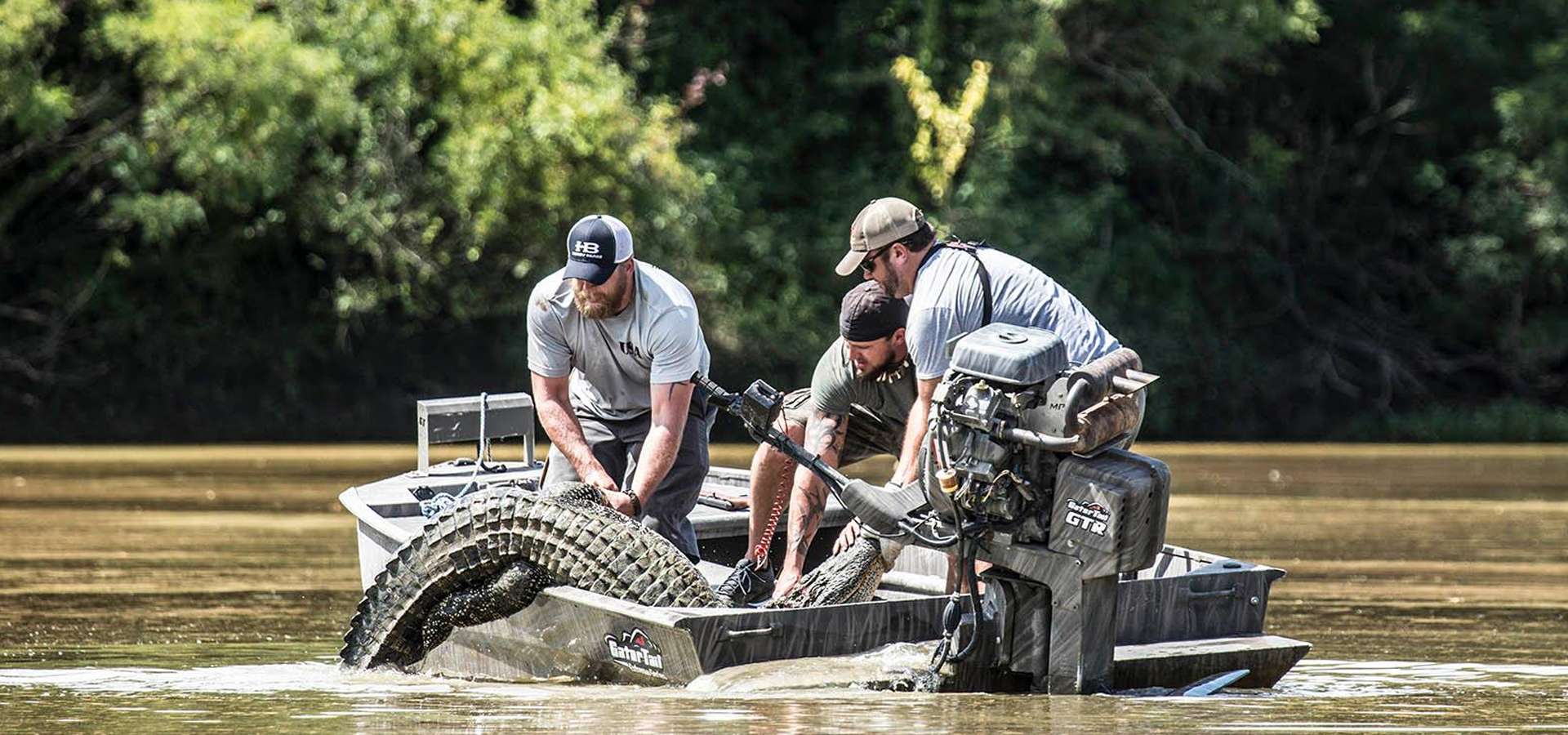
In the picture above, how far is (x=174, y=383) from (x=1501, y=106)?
17526 millimetres

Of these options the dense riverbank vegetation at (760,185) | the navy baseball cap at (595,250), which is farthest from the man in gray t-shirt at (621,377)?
the dense riverbank vegetation at (760,185)

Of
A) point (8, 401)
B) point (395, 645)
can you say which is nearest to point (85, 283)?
point (8, 401)

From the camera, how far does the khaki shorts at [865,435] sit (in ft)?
29.4

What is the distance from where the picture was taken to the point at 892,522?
746cm

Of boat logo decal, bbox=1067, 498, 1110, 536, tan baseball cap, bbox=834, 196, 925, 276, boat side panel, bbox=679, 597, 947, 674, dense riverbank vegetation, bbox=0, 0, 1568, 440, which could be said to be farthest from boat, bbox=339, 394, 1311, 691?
dense riverbank vegetation, bbox=0, 0, 1568, 440

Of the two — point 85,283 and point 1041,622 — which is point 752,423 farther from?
point 85,283

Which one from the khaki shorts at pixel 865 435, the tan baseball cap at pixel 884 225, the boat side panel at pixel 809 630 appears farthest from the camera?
the khaki shorts at pixel 865 435

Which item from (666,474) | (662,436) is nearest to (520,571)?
(662,436)

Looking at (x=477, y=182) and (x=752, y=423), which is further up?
(x=477, y=182)

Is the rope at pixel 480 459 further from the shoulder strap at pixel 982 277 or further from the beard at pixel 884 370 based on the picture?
the shoulder strap at pixel 982 277

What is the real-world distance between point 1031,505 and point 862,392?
5.72 ft

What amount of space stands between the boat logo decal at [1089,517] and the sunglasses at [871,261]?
133cm

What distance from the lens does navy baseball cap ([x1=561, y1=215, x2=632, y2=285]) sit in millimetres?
8430

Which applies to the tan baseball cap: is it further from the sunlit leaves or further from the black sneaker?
the sunlit leaves
